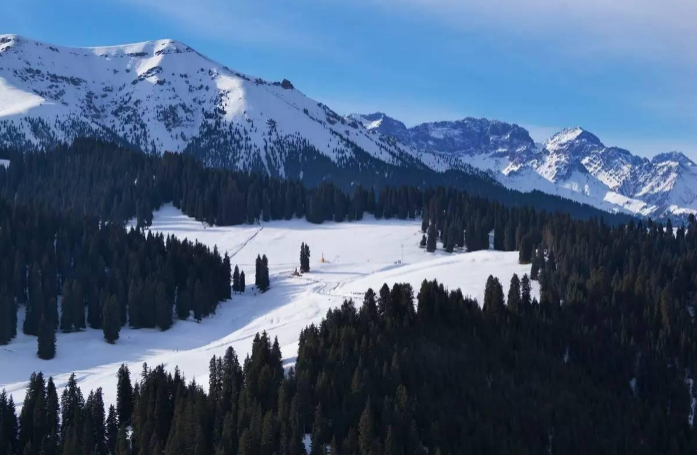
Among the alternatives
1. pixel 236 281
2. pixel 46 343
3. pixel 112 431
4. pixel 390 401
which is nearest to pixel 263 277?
pixel 236 281

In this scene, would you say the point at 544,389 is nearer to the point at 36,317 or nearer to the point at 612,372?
the point at 612,372

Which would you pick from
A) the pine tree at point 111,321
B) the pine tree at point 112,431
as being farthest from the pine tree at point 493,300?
the pine tree at point 111,321

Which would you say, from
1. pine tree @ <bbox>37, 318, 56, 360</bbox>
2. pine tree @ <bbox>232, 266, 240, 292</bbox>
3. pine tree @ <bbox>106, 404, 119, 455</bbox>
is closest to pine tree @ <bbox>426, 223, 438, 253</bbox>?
pine tree @ <bbox>232, 266, 240, 292</bbox>

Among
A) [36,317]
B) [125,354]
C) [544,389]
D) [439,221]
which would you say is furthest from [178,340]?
[439,221]

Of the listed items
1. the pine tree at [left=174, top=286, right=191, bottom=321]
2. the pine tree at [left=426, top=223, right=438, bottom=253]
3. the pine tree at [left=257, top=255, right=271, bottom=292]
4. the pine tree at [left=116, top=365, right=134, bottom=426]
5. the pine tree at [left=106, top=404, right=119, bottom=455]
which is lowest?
the pine tree at [left=106, top=404, right=119, bottom=455]

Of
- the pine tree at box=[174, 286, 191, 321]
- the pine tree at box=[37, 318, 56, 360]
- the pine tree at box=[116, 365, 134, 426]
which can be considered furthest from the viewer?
the pine tree at box=[174, 286, 191, 321]

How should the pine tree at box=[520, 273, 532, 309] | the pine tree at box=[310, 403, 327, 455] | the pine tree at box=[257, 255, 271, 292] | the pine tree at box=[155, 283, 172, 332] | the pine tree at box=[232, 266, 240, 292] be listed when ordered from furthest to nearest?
the pine tree at box=[232, 266, 240, 292]
the pine tree at box=[257, 255, 271, 292]
the pine tree at box=[155, 283, 172, 332]
the pine tree at box=[520, 273, 532, 309]
the pine tree at box=[310, 403, 327, 455]

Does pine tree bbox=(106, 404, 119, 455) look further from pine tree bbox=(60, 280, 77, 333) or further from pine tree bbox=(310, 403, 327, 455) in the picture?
pine tree bbox=(60, 280, 77, 333)
